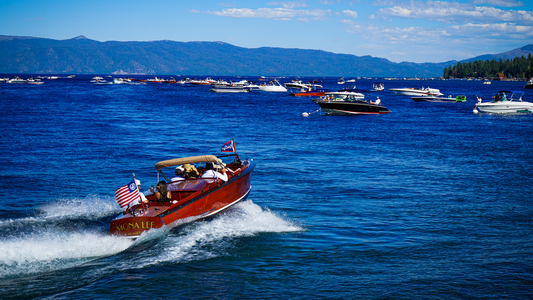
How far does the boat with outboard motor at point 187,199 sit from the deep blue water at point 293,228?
39 cm

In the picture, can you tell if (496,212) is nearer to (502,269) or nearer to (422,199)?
→ (422,199)

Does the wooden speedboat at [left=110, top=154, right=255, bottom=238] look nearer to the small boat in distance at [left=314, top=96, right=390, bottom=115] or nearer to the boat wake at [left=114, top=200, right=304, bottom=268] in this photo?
the boat wake at [left=114, top=200, right=304, bottom=268]

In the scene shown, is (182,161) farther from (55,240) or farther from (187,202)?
A: (55,240)

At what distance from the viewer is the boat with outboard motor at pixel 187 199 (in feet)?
44.8

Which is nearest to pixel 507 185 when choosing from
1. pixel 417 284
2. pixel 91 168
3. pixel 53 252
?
pixel 417 284

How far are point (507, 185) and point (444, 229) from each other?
8.45 meters

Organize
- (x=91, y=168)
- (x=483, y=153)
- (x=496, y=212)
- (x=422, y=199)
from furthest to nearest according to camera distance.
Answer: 1. (x=483, y=153)
2. (x=91, y=168)
3. (x=422, y=199)
4. (x=496, y=212)

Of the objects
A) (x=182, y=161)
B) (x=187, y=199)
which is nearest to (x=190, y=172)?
(x=182, y=161)

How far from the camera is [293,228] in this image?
15438 mm

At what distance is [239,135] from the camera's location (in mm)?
39750

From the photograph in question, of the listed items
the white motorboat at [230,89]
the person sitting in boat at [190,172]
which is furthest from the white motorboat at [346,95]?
the white motorboat at [230,89]

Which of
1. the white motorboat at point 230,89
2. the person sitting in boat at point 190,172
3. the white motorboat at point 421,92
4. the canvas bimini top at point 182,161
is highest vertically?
the white motorboat at point 230,89

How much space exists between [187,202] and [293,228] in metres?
3.83

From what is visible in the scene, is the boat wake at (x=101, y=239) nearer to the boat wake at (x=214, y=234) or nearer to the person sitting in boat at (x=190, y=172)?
the boat wake at (x=214, y=234)
